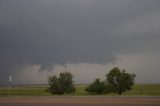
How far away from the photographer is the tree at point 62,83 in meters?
60.7

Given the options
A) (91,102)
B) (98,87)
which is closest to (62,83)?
(98,87)

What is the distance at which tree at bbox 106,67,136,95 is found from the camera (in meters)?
58.5

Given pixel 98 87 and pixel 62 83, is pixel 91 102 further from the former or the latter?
pixel 62 83

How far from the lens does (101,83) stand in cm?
5997

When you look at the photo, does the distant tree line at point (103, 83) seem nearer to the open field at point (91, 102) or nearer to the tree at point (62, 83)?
the tree at point (62, 83)

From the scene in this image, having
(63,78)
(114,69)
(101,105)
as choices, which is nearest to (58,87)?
(63,78)

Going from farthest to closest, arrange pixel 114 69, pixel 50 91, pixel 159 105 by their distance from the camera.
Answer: pixel 50 91 < pixel 114 69 < pixel 159 105

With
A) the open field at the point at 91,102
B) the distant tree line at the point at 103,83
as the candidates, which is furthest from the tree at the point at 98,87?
the open field at the point at 91,102

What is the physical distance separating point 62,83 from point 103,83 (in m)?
7.35

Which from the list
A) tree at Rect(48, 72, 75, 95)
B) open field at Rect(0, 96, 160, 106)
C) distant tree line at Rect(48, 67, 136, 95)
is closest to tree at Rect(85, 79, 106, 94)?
distant tree line at Rect(48, 67, 136, 95)

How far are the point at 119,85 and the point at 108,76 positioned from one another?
247 cm

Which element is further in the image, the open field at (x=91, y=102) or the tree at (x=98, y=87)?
the tree at (x=98, y=87)

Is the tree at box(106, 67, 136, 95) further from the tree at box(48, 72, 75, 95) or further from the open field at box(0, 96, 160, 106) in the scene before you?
the open field at box(0, 96, 160, 106)

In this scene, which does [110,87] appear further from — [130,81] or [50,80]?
[50,80]
